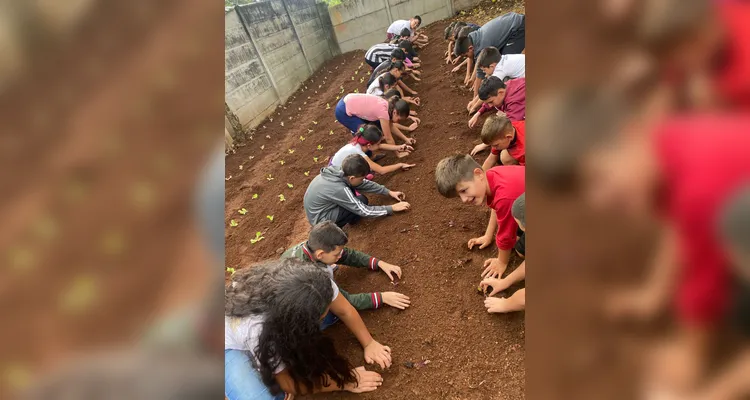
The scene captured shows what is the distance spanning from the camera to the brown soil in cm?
225

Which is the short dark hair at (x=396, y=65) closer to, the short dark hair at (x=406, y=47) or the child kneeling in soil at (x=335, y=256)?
the short dark hair at (x=406, y=47)

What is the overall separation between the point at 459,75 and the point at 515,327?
5.37 metres

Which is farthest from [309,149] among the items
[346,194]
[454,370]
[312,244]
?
[454,370]

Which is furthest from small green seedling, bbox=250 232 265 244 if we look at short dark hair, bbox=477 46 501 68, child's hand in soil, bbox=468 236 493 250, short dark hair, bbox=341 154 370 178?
short dark hair, bbox=477 46 501 68

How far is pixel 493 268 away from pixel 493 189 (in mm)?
614

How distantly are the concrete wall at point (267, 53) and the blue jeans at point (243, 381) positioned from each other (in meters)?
5.64

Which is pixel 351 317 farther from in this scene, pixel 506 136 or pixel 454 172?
pixel 506 136

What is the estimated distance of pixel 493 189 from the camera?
254cm

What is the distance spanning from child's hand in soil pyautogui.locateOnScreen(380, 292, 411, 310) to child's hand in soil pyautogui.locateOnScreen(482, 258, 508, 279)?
0.62 m
